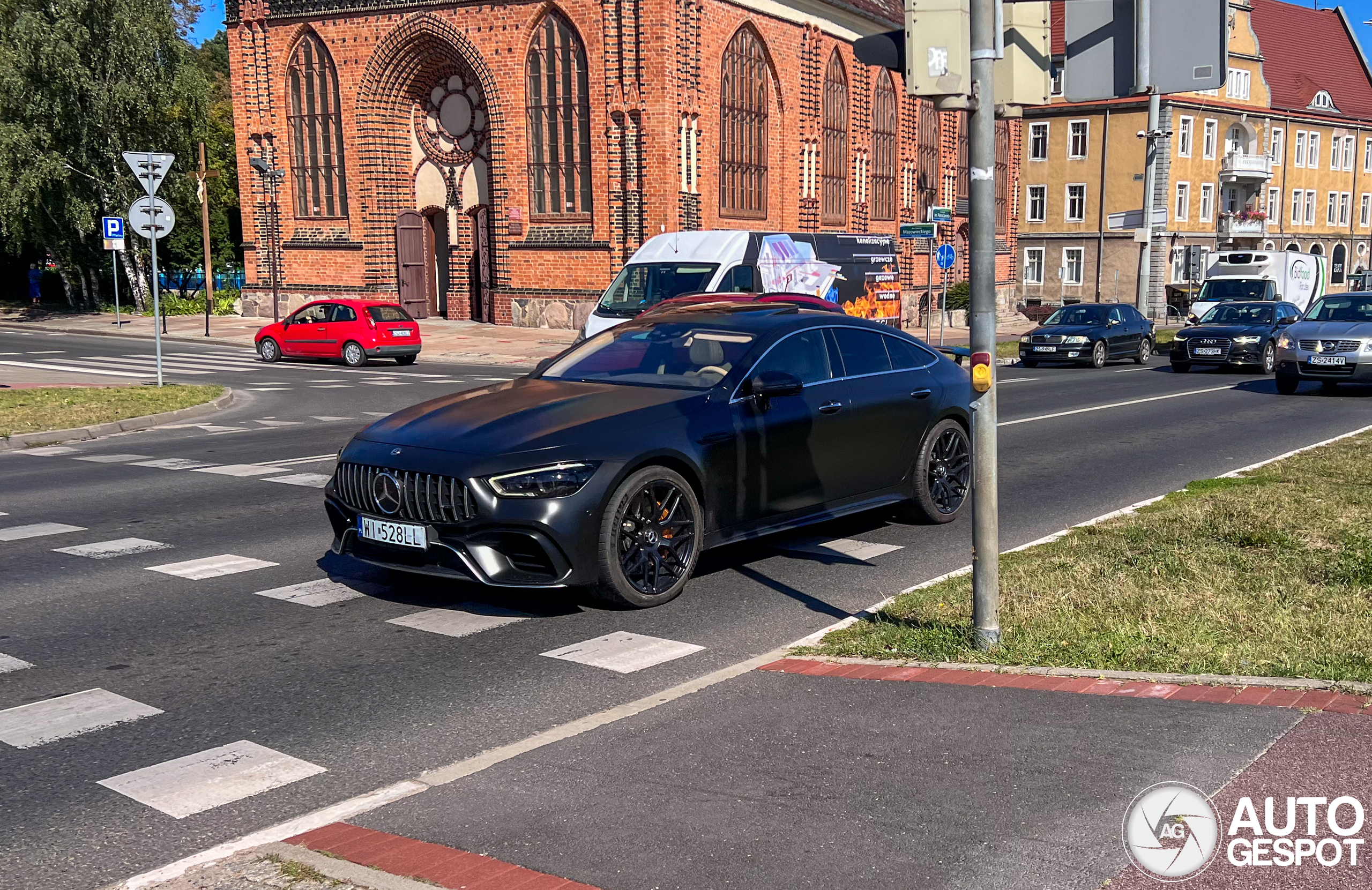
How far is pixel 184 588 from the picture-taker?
7594mm

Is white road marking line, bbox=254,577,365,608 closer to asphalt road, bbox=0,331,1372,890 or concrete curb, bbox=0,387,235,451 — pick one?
asphalt road, bbox=0,331,1372,890

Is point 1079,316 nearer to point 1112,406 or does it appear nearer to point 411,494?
point 1112,406

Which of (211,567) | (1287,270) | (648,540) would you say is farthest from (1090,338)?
(211,567)

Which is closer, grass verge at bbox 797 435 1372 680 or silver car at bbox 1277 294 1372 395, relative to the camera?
grass verge at bbox 797 435 1372 680

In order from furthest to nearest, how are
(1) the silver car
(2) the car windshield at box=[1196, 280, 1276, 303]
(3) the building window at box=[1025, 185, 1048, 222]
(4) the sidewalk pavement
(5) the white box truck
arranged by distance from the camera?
(3) the building window at box=[1025, 185, 1048, 222] < (5) the white box truck < (4) the sidewalk pavement < (2) the car windshield at box=[1196, 280, 1276, 303] < (1) the silver car

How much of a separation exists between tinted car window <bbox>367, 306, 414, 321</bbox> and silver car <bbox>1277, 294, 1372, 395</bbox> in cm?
1813

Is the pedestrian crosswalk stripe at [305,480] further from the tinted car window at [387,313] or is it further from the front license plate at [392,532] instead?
the tinted car window at [387,313]

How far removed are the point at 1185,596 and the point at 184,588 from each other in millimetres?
5592

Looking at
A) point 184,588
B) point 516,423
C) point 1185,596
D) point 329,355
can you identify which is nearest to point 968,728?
point 1185,596

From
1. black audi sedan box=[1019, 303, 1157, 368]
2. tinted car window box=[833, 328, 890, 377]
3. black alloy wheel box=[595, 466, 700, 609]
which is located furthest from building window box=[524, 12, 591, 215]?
black alloy wheel box=[595, 466, 700, 609]

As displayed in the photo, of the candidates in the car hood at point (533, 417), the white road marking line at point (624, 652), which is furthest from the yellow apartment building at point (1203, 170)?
the white road marking line at point (624, 652)

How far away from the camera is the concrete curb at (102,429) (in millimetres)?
14930

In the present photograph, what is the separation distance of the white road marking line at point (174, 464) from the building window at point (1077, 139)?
2379 inches

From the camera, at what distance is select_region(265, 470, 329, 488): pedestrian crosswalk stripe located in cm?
1150
